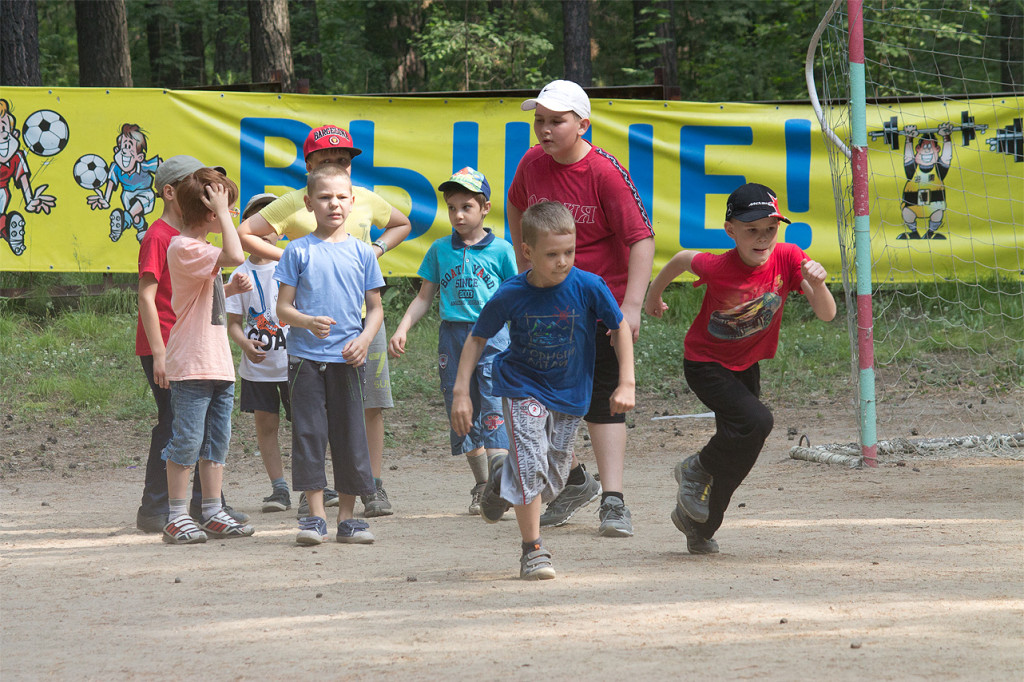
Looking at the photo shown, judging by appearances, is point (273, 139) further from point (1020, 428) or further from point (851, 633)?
point (851, 633)

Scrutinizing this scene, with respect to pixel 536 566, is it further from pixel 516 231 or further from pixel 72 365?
pixel 72 365

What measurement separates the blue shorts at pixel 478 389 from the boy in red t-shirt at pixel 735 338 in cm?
138

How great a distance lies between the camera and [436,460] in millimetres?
7762

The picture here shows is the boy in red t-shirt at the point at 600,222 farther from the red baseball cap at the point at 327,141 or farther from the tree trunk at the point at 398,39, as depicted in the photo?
the tree trunk at the point at 398,39

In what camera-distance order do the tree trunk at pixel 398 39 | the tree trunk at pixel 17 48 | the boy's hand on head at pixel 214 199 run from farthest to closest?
the tree trunk at pixel 398 39 → the tree trunk at pixel 17 48 → the boy's hand on head at pixel 214 199

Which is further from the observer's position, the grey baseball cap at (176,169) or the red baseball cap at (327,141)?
the red baseball cap at (327,141)

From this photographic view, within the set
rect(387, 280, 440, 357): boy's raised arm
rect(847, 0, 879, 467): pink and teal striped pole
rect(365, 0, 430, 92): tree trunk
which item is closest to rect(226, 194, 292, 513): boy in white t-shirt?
rect(387, 280, 440, 357): boy's raised arm

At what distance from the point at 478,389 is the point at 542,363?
142 cm

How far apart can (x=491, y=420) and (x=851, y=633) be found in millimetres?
2610

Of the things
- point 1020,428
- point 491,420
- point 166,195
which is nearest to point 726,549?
point 491,420

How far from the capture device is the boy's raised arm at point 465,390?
410 centimetres

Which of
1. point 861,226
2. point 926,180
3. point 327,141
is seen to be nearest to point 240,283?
point 327,141

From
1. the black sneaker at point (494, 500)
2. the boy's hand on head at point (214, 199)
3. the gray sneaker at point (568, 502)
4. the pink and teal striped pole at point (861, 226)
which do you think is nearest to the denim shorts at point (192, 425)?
the boy's hand on head at point (214, 199)

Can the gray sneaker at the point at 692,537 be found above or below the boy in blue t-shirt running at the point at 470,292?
below
